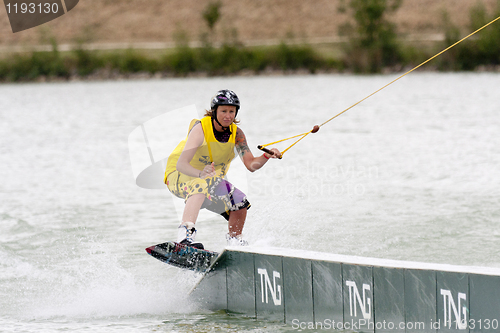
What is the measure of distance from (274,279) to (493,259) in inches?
107

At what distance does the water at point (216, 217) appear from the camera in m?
6.30

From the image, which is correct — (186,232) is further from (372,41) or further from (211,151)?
(372,41)

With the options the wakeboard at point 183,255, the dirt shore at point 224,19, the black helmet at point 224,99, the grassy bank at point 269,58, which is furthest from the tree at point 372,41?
the wakeboard at point 183,255

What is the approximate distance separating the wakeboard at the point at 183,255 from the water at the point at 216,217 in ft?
1.26

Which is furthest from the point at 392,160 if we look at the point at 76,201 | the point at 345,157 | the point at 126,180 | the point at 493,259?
the point at 493,259

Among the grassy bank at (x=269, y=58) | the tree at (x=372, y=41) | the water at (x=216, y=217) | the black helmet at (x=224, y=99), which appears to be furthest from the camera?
the tree at (x=372, y=41)

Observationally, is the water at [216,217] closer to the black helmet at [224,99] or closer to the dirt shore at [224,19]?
the black helmet at [224,99]

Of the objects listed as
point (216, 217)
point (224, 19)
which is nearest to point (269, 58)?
point (224, 19)

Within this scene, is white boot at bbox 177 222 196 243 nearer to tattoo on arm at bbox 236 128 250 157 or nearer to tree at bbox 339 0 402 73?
tattoo on arm at bbox 236 128 250 157

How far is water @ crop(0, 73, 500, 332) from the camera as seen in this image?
630 centimetres

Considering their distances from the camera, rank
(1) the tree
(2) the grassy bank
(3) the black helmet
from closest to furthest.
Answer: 1. (3) the black helmet
2. (2) the grassy bank
3. (1) the tree

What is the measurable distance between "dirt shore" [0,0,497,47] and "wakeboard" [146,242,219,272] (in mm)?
87081

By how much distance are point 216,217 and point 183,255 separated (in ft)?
12.6

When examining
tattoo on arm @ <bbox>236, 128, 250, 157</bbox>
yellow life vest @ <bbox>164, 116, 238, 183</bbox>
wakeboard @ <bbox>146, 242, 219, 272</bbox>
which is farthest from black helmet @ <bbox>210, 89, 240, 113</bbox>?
wakeboard @ <bbox>146, 242, 219, 272</bbox>
